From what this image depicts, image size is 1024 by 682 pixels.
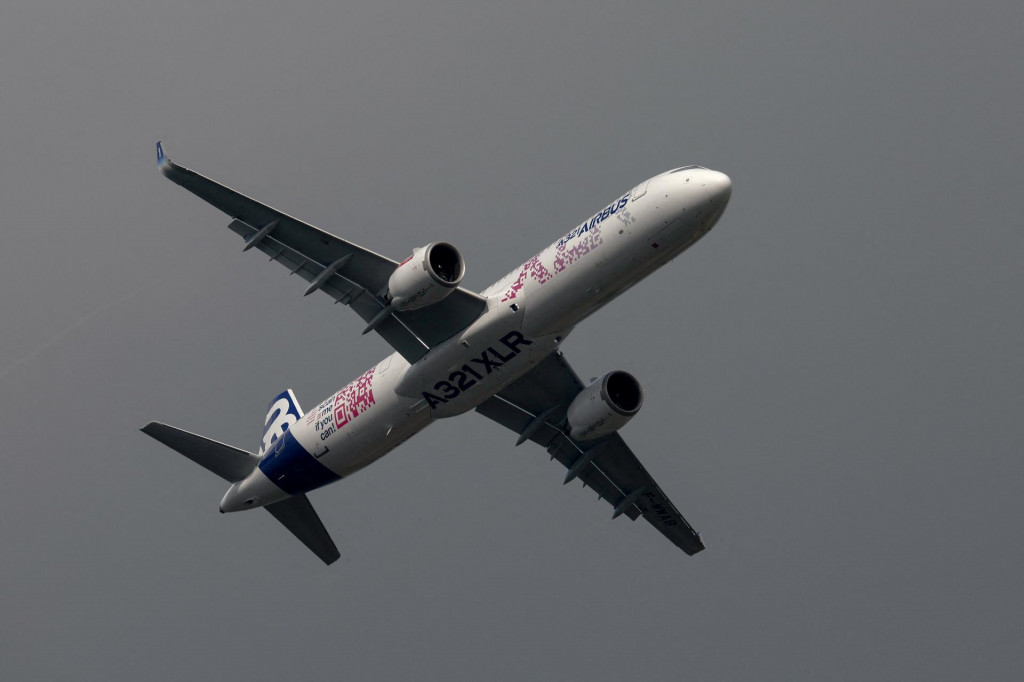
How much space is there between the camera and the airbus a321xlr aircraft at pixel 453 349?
46469mm

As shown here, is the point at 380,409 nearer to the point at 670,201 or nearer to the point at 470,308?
the point at 470,308

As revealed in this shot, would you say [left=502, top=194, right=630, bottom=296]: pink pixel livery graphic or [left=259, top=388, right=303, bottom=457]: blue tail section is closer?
[left=502, top=194, right=630, bottom=296]: pink pixel livery graphic

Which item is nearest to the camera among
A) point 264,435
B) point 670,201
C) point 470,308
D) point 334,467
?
point 670,201

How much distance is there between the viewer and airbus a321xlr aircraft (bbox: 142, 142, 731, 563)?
46469 mm

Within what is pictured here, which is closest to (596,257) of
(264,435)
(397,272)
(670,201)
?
(670,201)

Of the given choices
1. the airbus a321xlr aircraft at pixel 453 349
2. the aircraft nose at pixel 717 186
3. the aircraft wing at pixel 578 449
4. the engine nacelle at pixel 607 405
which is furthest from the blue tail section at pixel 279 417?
the aircraft nose at pixel 717 186

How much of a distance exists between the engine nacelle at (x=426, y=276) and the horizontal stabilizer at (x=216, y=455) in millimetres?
12453

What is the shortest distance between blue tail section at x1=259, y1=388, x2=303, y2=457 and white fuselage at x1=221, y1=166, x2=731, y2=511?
142cm

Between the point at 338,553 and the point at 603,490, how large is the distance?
1179 cm

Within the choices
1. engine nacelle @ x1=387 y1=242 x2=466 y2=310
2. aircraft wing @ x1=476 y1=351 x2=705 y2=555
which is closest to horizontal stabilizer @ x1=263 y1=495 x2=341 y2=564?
aircraft wing @ x1=476 y1=351 x2=705 y2=555

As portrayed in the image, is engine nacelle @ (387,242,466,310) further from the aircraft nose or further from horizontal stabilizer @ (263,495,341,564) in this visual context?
horizontal stabilizer @ (263,495,341,564)

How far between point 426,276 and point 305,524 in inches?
653

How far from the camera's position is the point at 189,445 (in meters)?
56.1

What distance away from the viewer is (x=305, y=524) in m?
58.8
